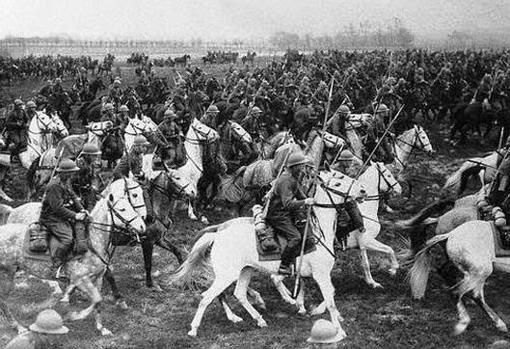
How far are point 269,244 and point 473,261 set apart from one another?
110 inches

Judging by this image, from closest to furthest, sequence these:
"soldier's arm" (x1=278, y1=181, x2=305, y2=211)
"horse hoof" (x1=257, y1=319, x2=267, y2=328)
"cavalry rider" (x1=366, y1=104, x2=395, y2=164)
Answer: "soldier's arm" (x1=278, y1=181, x2=305, y2=211) → "horse hoof" (x1=257, y1=319, x2=267, y2=328) → "cavalry rider" (x1=366, y1=104, x2=395, y2=164)

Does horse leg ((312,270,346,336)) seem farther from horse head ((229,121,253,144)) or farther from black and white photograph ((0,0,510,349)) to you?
horse head ((229,121,253,144))

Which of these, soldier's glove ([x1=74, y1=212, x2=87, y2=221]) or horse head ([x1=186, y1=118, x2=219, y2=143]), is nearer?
soldier's glove ([x1=74, y1=212, x2=87, y2=221])

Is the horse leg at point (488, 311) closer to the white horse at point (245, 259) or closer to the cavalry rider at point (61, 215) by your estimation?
the white horse at point (245, 259)

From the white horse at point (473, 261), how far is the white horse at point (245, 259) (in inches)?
60.2

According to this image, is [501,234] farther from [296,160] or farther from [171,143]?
[171,143]

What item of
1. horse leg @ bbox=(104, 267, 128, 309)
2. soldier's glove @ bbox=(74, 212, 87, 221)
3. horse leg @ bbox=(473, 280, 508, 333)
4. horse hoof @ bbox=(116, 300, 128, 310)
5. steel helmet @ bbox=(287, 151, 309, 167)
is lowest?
horse hoof @ bbox=(116, 300, 128, 310)

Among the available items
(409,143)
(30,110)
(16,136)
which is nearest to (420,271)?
(409,143)

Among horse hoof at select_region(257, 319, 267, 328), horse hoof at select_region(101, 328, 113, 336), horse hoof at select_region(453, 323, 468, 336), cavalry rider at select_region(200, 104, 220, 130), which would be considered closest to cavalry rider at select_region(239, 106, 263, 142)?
cavalry rider at select_region(200, 104, 220, 130)

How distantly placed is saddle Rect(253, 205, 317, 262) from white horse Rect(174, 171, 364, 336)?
0.09m

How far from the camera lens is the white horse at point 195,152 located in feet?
45.2

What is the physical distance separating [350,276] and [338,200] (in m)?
2.17

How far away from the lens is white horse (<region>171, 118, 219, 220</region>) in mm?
13789

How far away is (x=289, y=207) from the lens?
26.8 ft
